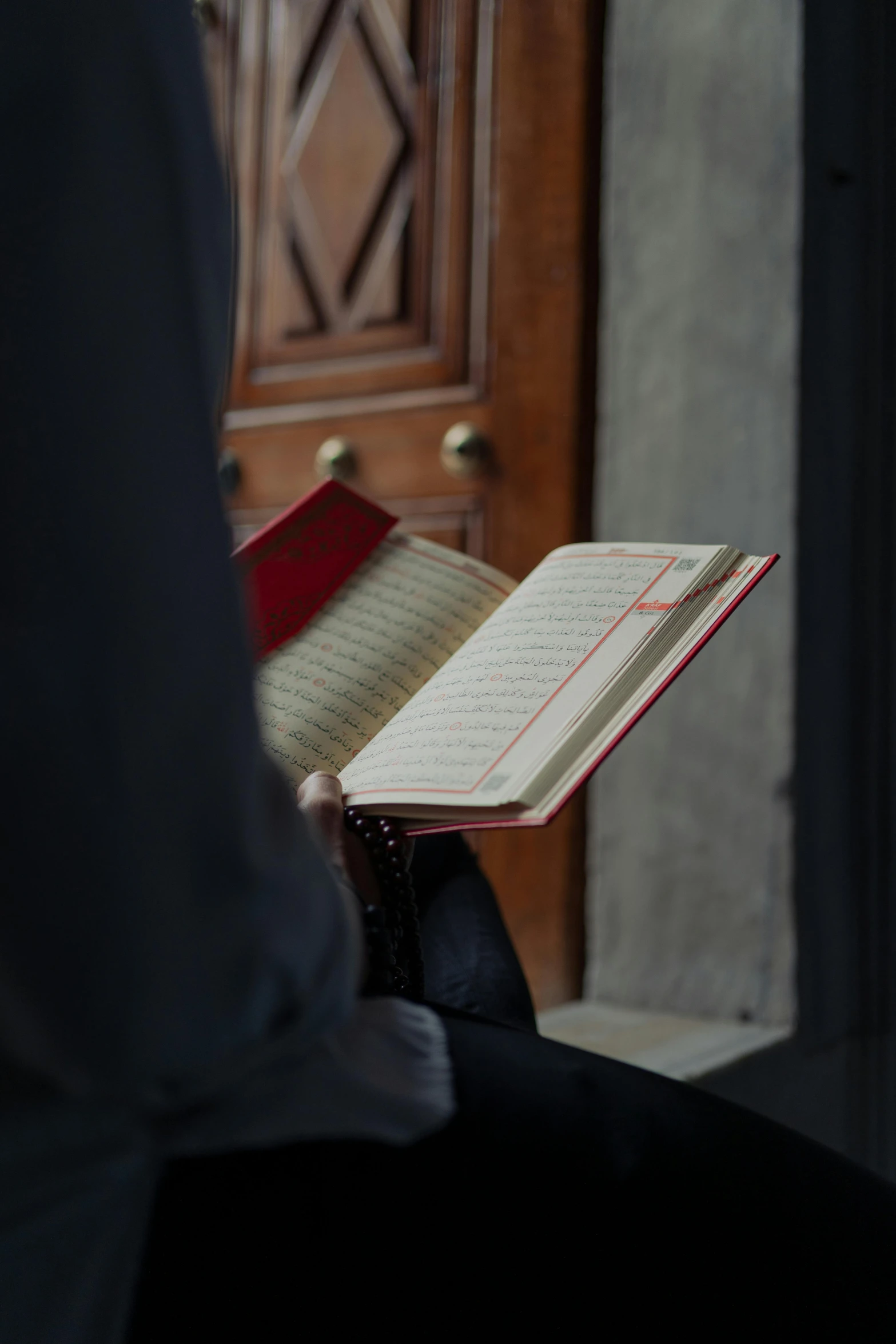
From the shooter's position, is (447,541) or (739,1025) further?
(447,541)

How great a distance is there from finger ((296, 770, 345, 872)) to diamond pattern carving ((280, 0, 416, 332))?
1163mm

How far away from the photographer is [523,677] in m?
0.56

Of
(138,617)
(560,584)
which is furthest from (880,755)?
(138,617)

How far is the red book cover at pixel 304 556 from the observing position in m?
0.72

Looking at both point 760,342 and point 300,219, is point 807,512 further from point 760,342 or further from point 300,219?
point 300,219

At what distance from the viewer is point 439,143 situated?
4.98 feet

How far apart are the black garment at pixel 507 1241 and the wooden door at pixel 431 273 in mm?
1000

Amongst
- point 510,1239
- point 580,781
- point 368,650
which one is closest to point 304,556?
point 368,650

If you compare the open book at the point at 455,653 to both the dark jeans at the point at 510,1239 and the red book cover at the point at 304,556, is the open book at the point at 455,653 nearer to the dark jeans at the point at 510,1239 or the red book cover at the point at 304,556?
the red book cover at the point at 304,556

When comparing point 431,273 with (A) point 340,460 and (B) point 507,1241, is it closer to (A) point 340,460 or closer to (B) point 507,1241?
(A) point 340,460

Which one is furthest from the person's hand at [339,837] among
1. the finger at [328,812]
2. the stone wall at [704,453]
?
the stone wall at [704,453]

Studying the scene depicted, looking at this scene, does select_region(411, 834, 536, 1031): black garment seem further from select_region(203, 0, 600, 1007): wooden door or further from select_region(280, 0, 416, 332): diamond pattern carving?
select_region(280, 0, 416, 332): diamond pattern carving

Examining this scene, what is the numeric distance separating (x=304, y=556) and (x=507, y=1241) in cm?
47

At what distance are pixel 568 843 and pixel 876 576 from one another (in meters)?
0.48
